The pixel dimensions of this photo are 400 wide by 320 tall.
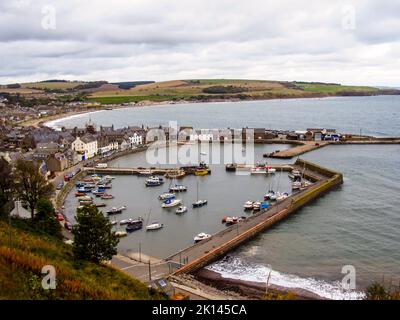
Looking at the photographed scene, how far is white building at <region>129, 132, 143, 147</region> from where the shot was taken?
1912 inches

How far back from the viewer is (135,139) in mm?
49344

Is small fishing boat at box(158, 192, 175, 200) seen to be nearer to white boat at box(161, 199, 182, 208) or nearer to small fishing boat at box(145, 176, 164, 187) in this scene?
white boat at box(161, 199, 182, 208)

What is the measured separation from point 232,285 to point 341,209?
428 inches

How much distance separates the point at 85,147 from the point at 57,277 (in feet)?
105

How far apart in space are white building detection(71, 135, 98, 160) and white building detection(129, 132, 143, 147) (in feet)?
23.2

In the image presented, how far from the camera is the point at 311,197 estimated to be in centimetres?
2600

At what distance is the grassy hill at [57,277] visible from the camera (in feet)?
26.6

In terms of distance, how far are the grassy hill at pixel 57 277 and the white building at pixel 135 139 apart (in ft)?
117

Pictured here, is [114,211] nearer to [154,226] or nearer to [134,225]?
[134,225]

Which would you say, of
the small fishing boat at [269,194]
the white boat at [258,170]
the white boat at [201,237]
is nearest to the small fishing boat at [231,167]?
the white boat at [258,170]

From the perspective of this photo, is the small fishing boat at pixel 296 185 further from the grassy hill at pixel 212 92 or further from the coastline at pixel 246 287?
the grassy hill at pixel 212 92

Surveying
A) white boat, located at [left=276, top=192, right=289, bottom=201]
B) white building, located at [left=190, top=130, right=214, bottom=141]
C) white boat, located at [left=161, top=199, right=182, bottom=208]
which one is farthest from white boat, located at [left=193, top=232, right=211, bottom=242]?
white building, located at [left=190, top=130, right=214, bottom=141]

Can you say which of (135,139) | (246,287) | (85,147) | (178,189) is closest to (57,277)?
(246,287)
